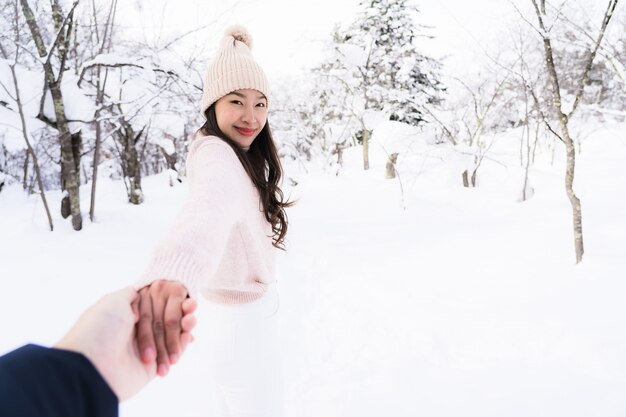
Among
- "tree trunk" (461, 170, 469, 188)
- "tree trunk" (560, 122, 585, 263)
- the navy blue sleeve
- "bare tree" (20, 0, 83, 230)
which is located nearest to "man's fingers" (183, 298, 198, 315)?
the navy blue sleeve

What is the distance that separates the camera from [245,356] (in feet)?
4.18

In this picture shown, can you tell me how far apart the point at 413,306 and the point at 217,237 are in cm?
299

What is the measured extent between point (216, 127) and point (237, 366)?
0.96 metres

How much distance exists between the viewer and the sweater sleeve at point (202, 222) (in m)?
0.64

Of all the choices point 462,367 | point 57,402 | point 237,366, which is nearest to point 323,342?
point 462,367

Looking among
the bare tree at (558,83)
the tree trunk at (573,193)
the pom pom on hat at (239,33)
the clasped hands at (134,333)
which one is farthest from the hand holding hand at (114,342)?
the tree trunk at (573,193)

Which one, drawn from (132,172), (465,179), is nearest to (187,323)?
(132,172)

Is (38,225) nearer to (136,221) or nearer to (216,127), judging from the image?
(136,221)

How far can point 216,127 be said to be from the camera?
1.38m

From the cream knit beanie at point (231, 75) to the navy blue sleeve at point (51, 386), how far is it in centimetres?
117

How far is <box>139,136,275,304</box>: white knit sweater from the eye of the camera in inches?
25.9

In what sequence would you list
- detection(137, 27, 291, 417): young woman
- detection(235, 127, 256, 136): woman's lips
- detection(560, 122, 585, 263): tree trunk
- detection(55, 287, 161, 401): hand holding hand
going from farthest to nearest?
detection(560, 122, 585, 263): tree trunk → detection(235, 127, 256, 136): woman's lips → detection(137, 27, 291, 417): young woman → detection(55, 287, 161, 401): hand holding hand

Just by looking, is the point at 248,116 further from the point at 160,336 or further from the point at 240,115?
the point at 160,336

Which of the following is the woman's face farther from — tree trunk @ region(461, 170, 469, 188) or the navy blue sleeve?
tree trunk @ region(461, 170, 469, 188)
